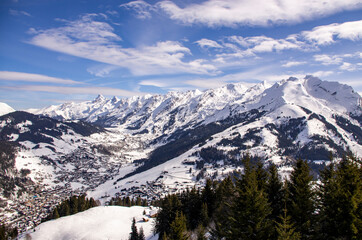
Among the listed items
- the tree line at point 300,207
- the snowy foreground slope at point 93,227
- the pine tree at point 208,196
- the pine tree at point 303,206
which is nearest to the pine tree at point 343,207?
the tree line at point 300,207

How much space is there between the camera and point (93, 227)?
75.7 meters

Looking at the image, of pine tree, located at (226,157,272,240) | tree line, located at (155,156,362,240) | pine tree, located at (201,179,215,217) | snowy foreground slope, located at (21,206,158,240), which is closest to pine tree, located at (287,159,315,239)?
tree line, located at (155,156,362,240)

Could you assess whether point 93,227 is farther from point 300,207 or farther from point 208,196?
point 300,207

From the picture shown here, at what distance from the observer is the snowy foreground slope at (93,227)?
7031cm

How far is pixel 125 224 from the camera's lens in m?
81.2

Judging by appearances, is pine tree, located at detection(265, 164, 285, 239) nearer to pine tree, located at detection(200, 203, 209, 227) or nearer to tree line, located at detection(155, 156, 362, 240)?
tree line, located at detection(155, 156, 362, 240)

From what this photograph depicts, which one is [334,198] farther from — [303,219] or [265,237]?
[265,237]

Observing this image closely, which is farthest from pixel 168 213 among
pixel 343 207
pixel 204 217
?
pixel 343 207

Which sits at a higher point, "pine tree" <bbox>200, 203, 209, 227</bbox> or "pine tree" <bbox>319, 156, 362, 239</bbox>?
"pine tree" <bbox>319, 156, 362, 239</bbox>

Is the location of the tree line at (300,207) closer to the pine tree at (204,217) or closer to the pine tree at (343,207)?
the pine tree at (343,207)

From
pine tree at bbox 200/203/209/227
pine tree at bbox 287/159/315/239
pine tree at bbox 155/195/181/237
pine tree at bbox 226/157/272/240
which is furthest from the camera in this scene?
pine tree at bbox 155/195/181/237

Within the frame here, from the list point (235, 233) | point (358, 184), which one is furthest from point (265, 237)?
point (358, 184)

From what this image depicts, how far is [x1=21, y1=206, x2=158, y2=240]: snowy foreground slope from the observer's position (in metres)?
70.3

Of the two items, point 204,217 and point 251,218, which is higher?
point 251,218
